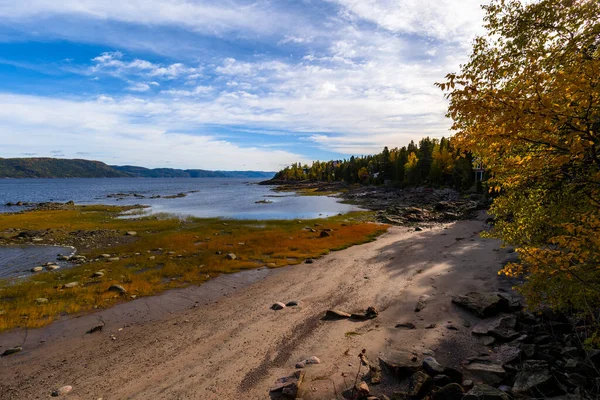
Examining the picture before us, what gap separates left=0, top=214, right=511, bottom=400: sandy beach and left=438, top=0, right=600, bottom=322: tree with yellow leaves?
527cm

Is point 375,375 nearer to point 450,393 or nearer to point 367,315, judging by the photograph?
point 450,393

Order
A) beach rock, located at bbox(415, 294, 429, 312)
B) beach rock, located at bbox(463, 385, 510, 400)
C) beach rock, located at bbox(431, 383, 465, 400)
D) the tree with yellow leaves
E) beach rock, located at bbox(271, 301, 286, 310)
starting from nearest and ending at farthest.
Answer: the tree with yellow leaves
beach rock, located at bbox(463, 385, 510, 400)
beach rock, located at bbox(431, 383, 465, 400)
beach rock, located at bbox(415, 294, 429, 312)
beach rock, located at bbox(271, 301, 286, 310)

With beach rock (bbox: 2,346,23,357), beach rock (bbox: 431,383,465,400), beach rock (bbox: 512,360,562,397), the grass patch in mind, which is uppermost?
beach rock (bbox: 512,360,562,397)

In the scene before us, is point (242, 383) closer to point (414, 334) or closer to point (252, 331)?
point (252, 331)

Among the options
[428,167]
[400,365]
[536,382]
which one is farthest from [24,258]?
[428,167]

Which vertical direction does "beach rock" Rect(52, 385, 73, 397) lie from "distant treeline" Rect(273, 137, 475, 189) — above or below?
below

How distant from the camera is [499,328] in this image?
1286 centimetres

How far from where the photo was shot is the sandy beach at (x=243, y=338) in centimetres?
1102

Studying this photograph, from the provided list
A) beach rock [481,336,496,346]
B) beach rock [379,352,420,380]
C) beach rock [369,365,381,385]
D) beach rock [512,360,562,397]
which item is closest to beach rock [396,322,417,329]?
beach rock [481,336,496,346]

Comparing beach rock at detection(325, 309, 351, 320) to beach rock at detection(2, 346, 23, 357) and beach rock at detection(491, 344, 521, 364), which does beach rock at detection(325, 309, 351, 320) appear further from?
beach rock at detection(2, 346, 23, 357)

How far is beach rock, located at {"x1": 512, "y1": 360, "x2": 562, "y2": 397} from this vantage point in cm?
818

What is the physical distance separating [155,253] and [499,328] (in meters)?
30.3

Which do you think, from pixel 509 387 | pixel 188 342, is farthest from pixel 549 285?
pixel 188 342

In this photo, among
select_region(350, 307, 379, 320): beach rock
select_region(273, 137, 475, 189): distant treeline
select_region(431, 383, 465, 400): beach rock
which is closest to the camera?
select_region(431, 383, 465, 400): beach rock
